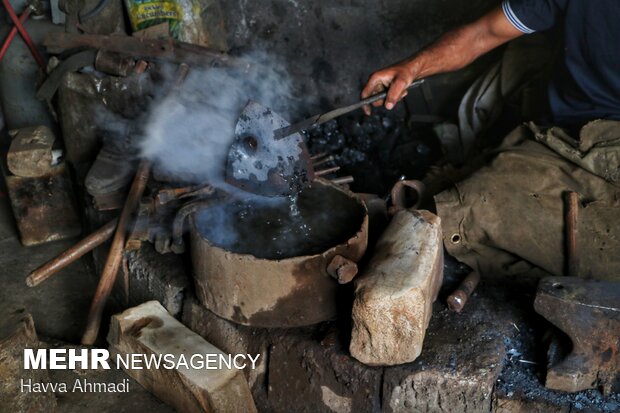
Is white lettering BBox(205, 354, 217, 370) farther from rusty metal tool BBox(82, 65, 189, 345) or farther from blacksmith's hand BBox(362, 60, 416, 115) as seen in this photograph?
blacksmith's hand BBox(362, 60, 416, 115)

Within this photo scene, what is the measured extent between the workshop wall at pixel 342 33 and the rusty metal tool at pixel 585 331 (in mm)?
2701

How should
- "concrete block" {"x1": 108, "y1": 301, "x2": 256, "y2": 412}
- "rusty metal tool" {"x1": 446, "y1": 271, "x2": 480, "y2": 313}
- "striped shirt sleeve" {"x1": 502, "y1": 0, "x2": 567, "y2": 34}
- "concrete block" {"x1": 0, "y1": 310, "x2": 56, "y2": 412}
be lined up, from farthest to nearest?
"striped shirt sleeve" {"x1": 502, "y1": 0, "x2": 567, "y2": 34}, "rusty metal tool" {"x1": 446, "y1": 271, "x2": 480, "y2": 313}, "concrete block" {"x1": 108, "y1": 301, "x2": 256, "y2": 412}, "concrete block" {"x1": 0, "y1": 310, "x2": 56, "y2": 412}

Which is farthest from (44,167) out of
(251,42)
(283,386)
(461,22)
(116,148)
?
(461,22)

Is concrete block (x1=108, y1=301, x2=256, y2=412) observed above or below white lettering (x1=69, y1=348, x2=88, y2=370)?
above

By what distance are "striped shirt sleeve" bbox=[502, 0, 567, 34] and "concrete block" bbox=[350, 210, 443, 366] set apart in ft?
4.41

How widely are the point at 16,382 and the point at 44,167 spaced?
1948mm

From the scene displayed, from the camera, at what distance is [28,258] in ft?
15.7

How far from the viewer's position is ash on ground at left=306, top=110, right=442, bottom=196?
5129mm

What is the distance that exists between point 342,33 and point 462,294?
276 centimetres

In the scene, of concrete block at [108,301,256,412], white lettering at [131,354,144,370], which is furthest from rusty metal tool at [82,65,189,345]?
white lettering at [131,354,144,370]

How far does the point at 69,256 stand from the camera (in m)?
3.72

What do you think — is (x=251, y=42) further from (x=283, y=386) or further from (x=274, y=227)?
(x=283, y=386)

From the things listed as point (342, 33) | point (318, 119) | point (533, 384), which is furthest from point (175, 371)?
point (342, 33)

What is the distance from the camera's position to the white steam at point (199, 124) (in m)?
4.07
